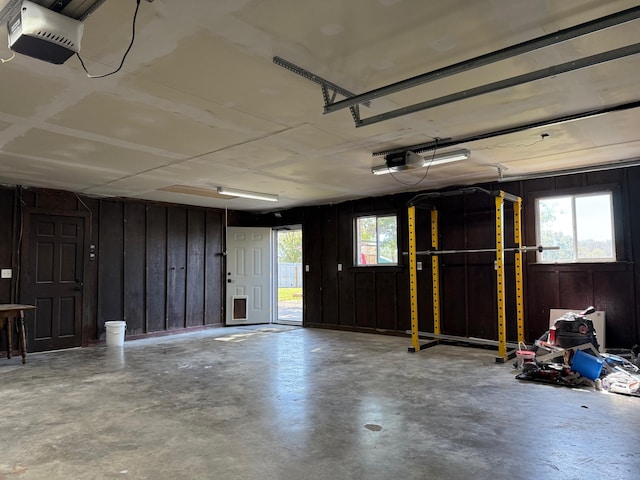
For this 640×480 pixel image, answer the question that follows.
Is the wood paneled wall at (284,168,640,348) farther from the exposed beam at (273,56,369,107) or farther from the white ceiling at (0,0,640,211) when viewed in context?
the exposed beam at (273,56,369,107)

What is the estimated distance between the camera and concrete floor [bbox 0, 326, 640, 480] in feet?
8.85

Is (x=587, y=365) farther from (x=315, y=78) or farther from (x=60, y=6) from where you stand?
(x=60, y=6)

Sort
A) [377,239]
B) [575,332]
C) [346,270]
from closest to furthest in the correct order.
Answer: [575,332] < [377,239] < [346,270]

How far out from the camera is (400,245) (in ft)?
25.4

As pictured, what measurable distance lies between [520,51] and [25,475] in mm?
3912

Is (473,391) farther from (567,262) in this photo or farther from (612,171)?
(612,171)

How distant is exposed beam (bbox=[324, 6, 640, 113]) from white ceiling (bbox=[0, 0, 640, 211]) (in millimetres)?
113

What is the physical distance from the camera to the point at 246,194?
7441 mm

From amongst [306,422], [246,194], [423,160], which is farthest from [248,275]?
[306,422]

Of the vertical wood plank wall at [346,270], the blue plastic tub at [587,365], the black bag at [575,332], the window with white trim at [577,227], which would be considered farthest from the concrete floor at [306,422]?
the window with white trim at [577,227]

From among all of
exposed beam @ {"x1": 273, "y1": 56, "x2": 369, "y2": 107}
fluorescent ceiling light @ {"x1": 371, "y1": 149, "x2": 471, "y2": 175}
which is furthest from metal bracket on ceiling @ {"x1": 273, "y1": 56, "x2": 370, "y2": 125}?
fluorescent ceiling light @ {"x1": 371, "y1": 149, "x2": 471, "y2": 175}

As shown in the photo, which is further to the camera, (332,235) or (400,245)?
(332,235)

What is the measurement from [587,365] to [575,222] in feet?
7.78

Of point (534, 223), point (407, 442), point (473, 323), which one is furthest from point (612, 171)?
point (407, 442)
